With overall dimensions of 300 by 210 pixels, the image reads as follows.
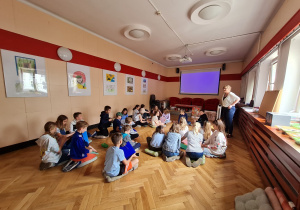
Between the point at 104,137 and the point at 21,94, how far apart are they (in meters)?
2.06

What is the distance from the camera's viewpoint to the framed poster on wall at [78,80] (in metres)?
3.21

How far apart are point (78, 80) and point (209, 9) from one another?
3.80 metres

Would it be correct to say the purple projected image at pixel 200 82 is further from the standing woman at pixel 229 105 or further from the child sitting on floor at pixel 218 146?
the child sitting on floor at pixel 218 146

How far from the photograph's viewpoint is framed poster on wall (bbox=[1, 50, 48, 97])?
2254 mm

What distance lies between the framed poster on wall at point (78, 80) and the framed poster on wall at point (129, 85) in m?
1.74

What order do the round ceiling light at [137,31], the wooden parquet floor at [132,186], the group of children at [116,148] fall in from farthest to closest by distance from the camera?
1. the round ceiling light at [137,31]
2. the group of children at [116,148]
3. the wooden parquet floor at [132,186]

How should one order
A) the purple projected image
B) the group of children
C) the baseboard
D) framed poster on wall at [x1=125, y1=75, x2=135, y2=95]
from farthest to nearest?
the purple projected image < framed poster on wall at [x1=125, y1=75, x2=135, y2=95] < the baseboard < the group of children

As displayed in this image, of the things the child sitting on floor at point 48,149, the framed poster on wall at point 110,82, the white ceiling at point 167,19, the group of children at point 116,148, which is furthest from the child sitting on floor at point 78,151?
the white ceiling at point 167,19

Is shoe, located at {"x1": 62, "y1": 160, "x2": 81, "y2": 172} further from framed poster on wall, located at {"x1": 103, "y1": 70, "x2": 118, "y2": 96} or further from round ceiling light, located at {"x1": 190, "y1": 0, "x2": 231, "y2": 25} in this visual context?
round ceiling light, located at {"x1": 190, "y1": 0, "x2": 231, "y2": 25}

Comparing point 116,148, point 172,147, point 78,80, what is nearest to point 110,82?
point 78,80

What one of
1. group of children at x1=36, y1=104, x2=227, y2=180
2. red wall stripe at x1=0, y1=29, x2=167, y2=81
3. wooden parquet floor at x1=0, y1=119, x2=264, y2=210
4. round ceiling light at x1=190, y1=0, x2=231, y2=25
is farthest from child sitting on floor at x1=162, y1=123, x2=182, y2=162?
red wall stripe at x1=0, y1=29, x2=167, y2=81

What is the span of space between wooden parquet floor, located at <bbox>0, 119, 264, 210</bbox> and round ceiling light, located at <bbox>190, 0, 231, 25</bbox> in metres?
3.10

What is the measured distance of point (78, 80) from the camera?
3.39 m

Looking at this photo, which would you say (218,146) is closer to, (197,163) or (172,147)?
(197,163)
